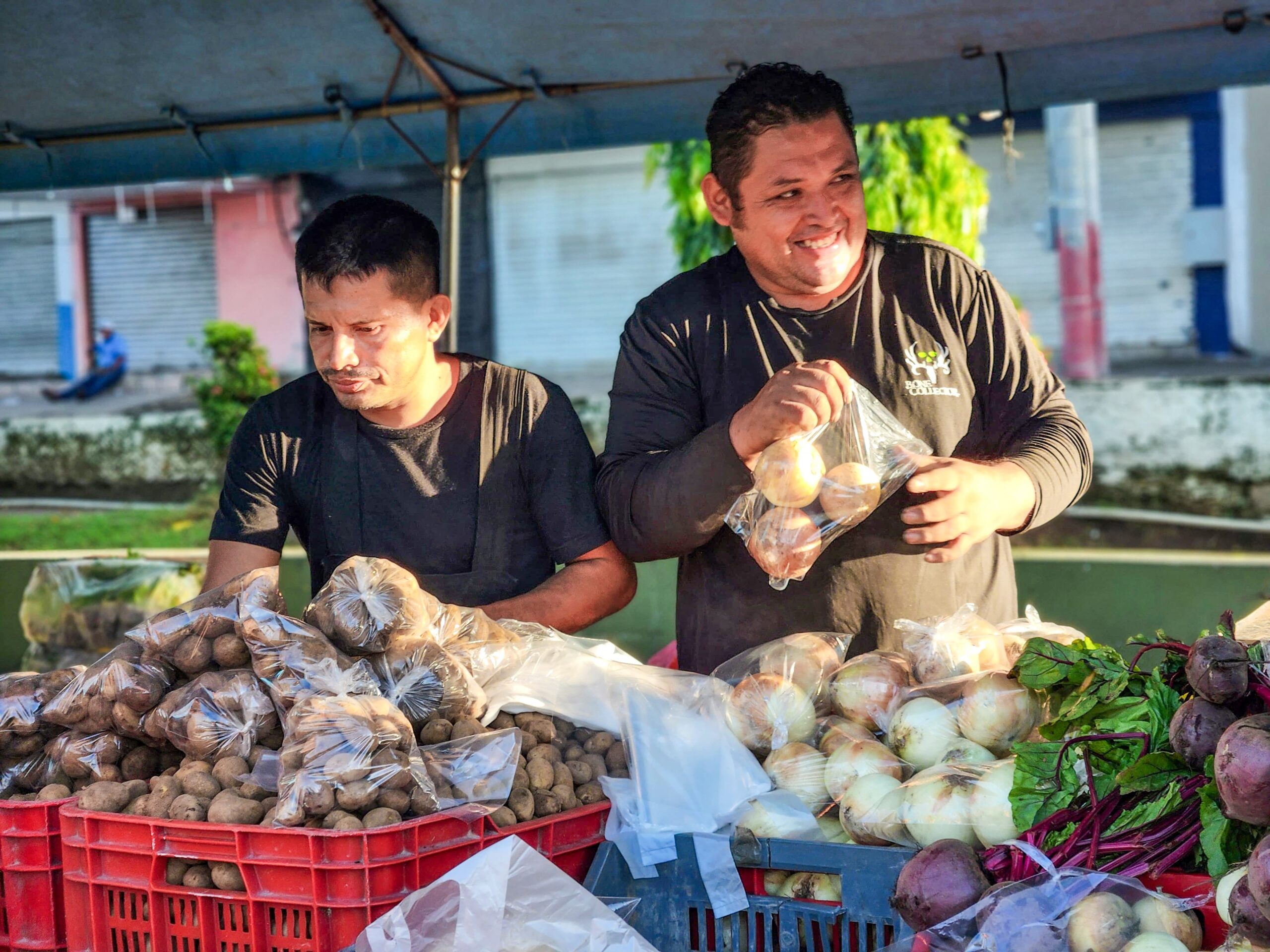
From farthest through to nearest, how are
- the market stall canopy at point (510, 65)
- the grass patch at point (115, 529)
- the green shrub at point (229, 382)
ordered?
the green shrub at point (229, 382) < the grass patch at point (115, 529) < the market stall canopy at point (510, 65)

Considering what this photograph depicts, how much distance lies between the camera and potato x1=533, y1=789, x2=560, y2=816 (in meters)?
1.79

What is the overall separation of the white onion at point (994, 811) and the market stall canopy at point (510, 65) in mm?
1966

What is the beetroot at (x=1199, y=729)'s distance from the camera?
1465 millimetres

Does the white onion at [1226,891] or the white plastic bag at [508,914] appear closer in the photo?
the white onion at [1226,891]

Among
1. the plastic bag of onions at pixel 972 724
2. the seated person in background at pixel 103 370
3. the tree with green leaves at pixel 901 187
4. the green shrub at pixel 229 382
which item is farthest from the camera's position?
the seated person in background at pixel 103 370

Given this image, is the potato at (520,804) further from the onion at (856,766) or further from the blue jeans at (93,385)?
the blue jeans at (93,385)

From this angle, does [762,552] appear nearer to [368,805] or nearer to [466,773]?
[466,773]

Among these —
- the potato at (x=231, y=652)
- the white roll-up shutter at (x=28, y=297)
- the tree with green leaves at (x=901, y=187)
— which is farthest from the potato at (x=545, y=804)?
the white roll-up shutter at (x=28, y=297)

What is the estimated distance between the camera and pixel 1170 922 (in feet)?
4.63

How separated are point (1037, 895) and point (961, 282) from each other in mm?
1390

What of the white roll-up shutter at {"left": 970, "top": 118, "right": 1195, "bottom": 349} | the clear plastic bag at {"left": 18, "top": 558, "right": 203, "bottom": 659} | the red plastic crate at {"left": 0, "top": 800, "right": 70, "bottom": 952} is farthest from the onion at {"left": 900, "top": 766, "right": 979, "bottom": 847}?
the white roll-up shutter at {"left": 970, "top": 118, "right": 1195, "bottom": 349}

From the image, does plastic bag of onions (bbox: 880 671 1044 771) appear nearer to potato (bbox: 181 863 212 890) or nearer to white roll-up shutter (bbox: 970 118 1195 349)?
potato (bbox: 181 863 212 890)

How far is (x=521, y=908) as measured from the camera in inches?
63.1

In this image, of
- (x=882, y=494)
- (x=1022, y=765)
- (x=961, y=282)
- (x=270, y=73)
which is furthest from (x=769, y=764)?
(x=270, y=73)
